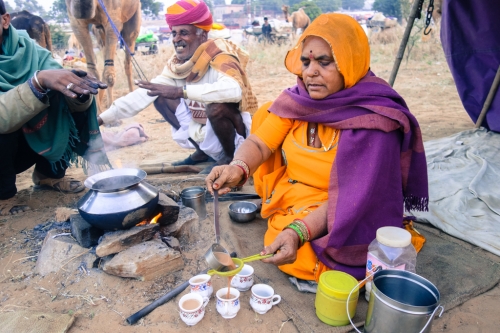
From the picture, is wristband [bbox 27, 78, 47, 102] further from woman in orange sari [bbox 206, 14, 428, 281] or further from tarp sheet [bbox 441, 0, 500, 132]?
tarp sheet [bbox 441, 0, 500, 132]

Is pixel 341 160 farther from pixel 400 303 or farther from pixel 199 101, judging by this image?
pixel 199 101

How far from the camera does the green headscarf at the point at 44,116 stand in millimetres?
2912

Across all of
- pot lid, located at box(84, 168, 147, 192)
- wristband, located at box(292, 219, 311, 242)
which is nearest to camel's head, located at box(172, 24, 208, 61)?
→ pot lid, located at box(84, 168, 147, 192)

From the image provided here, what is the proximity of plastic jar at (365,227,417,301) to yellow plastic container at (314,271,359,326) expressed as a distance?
0.16 m

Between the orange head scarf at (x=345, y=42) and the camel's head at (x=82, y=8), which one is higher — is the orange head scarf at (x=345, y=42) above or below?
below

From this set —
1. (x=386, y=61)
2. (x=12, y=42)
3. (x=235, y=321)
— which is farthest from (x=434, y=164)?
(x=386, y=61)

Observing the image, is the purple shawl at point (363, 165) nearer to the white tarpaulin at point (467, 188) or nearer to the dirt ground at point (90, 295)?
the dirt ground at point (90, 295)

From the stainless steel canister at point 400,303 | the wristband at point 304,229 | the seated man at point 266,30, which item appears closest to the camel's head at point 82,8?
the wristband at point 304,229

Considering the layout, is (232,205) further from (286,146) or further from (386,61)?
(386,61)

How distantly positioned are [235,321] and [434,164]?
9.77 feet

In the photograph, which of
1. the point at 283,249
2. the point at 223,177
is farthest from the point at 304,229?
the point at 223,177

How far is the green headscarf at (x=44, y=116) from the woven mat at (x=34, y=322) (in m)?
1.52

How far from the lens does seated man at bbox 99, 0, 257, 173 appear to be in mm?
3443

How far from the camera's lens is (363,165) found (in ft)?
6.48
